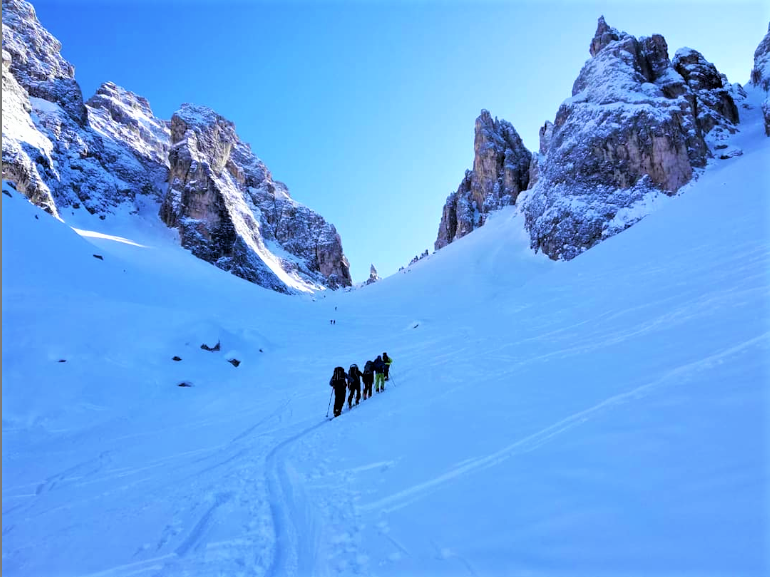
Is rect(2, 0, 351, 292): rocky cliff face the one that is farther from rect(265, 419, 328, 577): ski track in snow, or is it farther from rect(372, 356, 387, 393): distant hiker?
rect(265, 419, 328, 577): ski track in snow

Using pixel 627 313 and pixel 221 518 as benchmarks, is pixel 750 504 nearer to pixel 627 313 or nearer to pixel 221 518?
pixel 221 518

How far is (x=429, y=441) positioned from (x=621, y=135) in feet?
134

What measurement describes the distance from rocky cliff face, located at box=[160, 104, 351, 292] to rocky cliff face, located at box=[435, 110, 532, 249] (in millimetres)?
35856

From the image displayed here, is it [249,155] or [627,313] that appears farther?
[249,155]

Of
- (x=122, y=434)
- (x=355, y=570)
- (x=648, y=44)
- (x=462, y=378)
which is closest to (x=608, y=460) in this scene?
(x=355, y=570)

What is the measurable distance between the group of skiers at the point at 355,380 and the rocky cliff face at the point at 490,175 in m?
56.9

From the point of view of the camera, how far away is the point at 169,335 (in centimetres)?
1742

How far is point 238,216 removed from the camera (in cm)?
7344

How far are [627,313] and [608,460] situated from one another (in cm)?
908

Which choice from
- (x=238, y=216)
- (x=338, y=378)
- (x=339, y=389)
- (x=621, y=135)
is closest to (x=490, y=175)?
(x=621, y=135)

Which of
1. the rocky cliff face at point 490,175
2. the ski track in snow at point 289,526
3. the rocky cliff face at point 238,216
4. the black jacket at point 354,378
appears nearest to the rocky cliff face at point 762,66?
the rocky cliff face at point 490,175

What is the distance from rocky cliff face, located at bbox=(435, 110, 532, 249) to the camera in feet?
211

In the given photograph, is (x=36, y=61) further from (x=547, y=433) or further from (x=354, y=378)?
(x=547, y=433)

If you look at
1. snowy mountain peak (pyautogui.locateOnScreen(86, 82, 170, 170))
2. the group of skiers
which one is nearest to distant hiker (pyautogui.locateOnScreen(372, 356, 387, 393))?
the group of skiers
